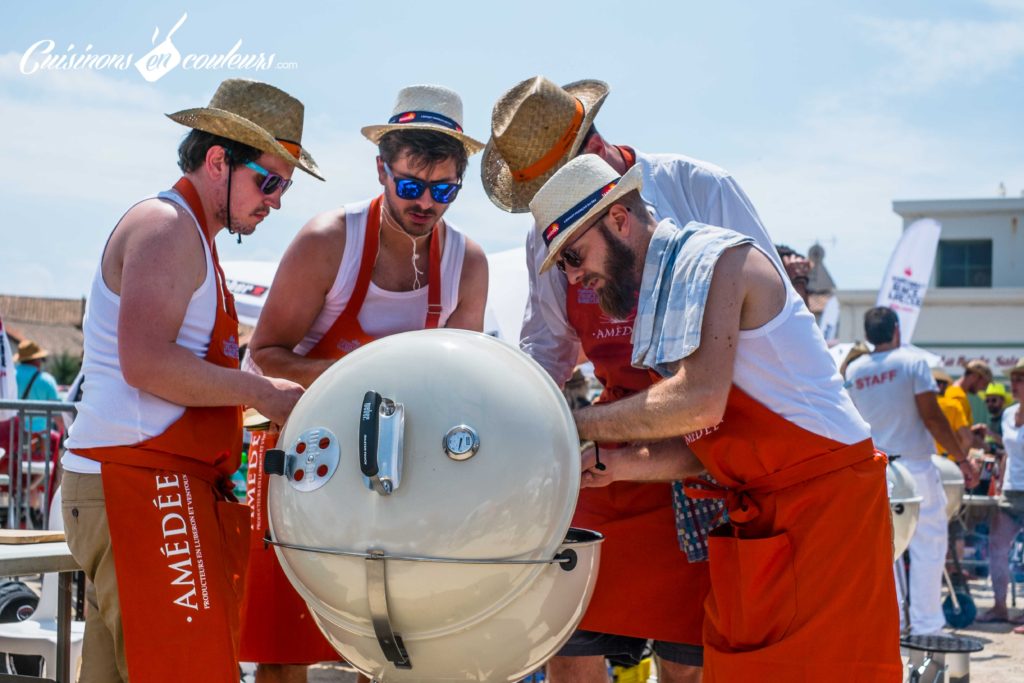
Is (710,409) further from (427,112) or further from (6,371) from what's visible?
(6,371)

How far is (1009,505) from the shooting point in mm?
8766

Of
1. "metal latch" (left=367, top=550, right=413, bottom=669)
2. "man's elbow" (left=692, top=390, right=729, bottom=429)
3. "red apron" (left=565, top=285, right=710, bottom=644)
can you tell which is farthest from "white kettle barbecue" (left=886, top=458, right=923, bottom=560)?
"metal latch" (left=367, top=550, right=413, bottom=669)

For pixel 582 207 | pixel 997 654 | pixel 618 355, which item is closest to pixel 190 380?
pixel 582 207

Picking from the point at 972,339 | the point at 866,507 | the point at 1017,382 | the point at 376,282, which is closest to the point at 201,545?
the point at 376,282

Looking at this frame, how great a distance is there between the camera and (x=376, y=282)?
3082 millimetres

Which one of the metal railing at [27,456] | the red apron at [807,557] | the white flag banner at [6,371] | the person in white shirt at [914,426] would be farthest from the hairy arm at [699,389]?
the white flag banner at [6,371]

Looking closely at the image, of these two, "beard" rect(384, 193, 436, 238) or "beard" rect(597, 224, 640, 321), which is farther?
"beard" rect(384, 193, 436, 238)

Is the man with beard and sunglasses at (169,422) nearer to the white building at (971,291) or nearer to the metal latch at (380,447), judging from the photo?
the metal latch at (380,447)

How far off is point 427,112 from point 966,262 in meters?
29.6

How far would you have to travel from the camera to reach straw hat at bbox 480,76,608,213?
9.66 ft

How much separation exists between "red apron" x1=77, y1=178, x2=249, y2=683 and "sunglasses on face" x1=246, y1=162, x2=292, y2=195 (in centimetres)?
16

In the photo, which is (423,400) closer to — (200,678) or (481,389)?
(481,389)

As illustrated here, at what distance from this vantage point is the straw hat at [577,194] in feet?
7.93

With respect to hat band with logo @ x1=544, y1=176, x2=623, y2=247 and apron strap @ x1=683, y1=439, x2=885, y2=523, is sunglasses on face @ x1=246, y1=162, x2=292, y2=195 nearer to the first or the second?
hat band with logo @ x1=544, y1=176, x2=623, y2=247
